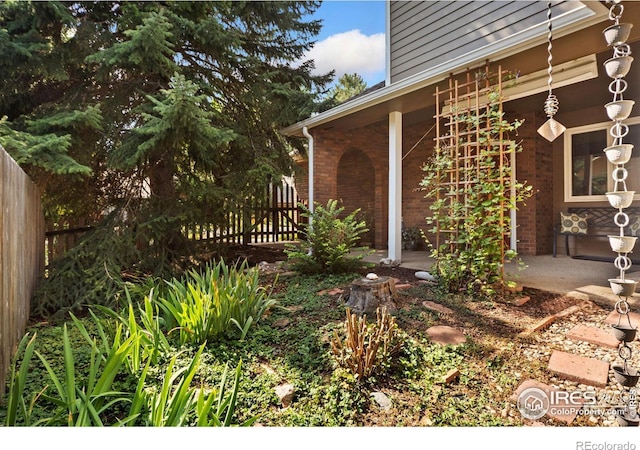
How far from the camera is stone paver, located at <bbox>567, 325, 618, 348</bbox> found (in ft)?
7.23

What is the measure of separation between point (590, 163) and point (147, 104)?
20.6 ft

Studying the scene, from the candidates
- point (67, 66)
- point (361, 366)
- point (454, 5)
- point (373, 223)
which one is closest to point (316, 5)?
Answer: point (454, 5)

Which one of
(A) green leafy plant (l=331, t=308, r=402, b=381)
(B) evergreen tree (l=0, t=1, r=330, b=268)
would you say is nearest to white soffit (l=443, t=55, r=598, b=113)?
(A) green leafy plant (l=331, t=308, r=402, b=381)

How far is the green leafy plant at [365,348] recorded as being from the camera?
1967 millimetres

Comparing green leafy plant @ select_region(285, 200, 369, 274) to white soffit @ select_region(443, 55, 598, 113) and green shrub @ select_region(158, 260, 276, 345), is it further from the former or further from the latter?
white soffit @ select_region(443, 55, 598, 113)

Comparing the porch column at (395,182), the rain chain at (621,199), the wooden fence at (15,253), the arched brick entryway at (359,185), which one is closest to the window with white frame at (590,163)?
the porch column at (395,182)

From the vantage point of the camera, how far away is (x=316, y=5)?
5613 mm

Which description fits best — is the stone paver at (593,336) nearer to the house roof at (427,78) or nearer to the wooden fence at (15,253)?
the house roof at (427,78)

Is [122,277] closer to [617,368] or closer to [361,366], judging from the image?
[361,366]

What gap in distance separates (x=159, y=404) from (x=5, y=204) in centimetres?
170

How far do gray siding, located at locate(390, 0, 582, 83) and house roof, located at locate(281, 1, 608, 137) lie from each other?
1.63ft

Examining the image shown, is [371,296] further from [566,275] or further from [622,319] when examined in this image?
[566,275]

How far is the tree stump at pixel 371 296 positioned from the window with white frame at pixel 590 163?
13.8 ft

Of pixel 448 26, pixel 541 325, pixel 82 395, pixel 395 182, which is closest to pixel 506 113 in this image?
pixel 448 26
